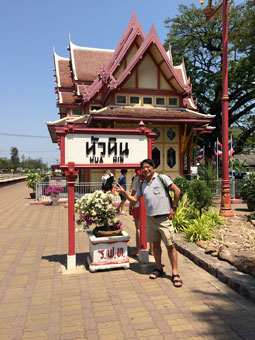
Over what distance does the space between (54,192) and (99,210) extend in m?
9.50

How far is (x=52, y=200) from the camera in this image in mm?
14289

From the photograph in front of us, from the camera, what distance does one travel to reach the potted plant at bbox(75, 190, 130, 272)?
16.3 ft

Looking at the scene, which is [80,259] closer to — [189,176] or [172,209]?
[172,209]

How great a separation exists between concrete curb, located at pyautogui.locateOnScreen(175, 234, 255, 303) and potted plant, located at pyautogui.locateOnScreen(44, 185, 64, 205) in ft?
30.2

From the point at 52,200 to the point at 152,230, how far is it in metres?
10.6

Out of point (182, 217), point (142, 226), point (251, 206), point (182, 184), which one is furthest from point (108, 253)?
point (251, 206)

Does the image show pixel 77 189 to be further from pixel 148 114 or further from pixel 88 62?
pixel 88 62

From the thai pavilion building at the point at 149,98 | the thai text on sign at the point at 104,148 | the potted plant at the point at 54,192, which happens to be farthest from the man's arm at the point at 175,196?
the potted plant at the point at 54,192

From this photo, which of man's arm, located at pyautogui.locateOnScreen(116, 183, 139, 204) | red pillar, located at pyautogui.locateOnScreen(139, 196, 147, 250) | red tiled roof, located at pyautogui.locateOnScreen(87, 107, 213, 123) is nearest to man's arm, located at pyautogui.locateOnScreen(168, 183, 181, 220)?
man's arm, located at pyautogui.locateOnScreen(116, 183, 139, 204)

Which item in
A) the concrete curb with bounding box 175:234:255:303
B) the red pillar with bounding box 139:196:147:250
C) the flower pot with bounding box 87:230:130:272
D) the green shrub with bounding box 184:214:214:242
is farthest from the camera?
the green shrub with bounding box 184:214:214:242

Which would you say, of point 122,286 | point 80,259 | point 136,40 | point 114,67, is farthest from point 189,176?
point 122,286

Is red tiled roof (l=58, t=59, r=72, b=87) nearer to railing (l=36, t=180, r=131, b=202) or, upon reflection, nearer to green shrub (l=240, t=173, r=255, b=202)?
railing (l=36, t=180, r=131, b=202)

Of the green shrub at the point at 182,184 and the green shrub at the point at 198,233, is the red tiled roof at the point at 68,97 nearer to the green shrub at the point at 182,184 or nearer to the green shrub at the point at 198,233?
the green shrub at the point at 182,184

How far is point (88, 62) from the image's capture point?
870 inches
